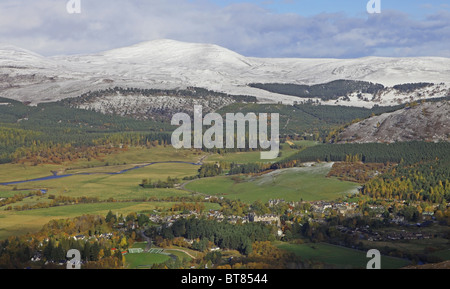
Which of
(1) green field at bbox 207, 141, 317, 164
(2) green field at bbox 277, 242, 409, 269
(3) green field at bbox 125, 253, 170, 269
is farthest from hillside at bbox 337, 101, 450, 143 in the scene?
(3) green field at bbox 125, 253, 170, 269

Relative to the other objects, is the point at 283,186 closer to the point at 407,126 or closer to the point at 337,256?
the point at 337,256

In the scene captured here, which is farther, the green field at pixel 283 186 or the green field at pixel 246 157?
the green field at pixel 246 157

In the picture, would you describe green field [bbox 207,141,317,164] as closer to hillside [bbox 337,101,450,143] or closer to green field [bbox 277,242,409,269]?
hillside [bbox 337,101,450,143]

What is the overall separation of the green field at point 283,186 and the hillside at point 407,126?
1071 inches

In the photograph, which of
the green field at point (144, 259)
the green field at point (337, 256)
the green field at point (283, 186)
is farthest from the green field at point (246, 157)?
the green field at point (144, 259)

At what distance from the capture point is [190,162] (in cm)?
15488

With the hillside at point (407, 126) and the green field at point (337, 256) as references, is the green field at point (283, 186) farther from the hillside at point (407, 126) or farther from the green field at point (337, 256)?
the green field at point (337, 256)

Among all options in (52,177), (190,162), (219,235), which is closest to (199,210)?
(219,235)

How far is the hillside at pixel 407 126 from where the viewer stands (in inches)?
5556

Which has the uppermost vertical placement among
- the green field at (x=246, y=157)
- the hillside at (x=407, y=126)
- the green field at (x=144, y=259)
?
the hillside at (x=407, y=126)

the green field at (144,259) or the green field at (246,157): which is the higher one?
the green field at (246,157)

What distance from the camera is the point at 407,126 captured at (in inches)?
5797
